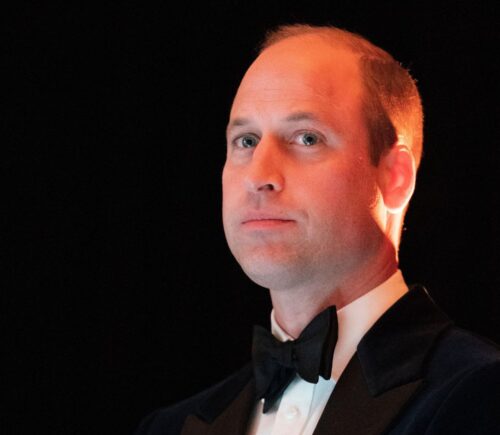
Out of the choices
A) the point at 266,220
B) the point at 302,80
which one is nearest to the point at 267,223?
the point at 266,220

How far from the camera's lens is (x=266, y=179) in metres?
2.65

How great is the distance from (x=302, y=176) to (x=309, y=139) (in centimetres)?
10

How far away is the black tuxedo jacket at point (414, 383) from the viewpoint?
232cm

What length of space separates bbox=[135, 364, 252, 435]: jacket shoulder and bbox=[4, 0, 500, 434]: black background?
612 millimetres

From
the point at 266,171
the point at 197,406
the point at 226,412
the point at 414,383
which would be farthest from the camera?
the point at 197,406

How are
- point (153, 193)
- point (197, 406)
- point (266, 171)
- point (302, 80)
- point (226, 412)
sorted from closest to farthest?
point (266, 171), point (302, 80), point (226, 412), point (197, 406), point (153, 193)

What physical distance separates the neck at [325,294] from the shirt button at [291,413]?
0.67 ft

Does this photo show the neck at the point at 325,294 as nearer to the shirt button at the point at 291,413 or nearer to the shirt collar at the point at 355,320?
the shirt collar at the point at 355,320

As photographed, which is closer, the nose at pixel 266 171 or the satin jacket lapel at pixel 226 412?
the nose at pixel 266 171

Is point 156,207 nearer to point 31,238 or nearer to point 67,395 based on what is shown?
point 31,238

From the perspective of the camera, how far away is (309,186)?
8.72 feet

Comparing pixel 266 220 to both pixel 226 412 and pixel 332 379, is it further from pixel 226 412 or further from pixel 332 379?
pixel 226 412

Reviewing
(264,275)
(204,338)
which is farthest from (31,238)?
(264,275)

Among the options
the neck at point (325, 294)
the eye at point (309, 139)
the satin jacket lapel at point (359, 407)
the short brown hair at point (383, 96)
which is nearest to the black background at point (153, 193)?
the short brown hair at point (383, 96)
